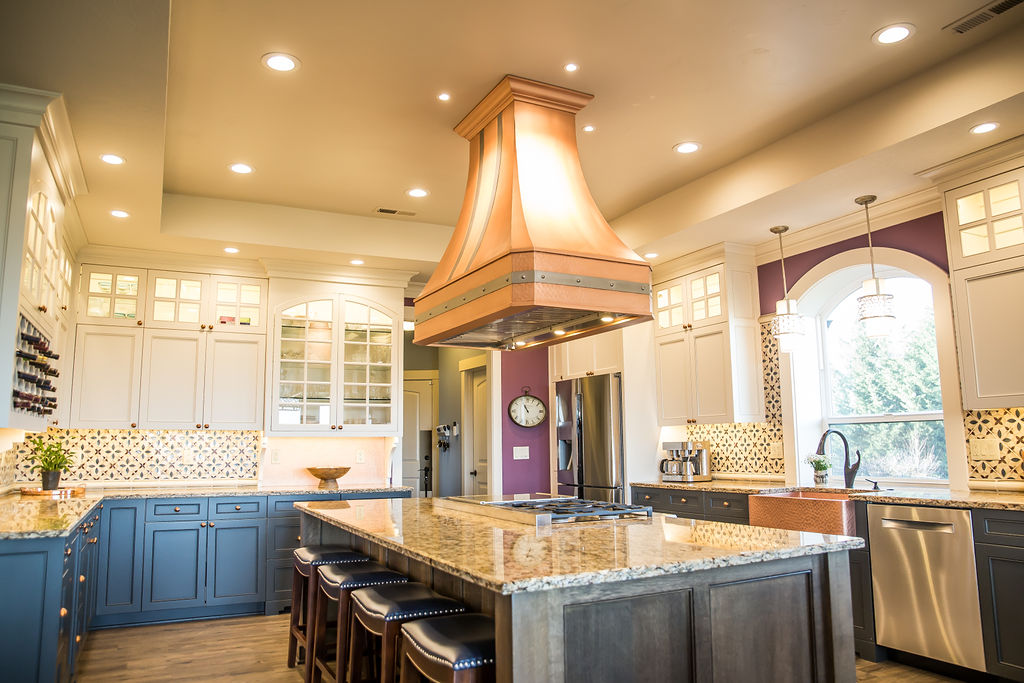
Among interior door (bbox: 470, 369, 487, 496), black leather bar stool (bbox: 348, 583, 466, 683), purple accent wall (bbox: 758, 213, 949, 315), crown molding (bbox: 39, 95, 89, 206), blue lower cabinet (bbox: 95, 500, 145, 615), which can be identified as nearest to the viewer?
black leather bar stool (bbox: 348, 583, 466, 683)

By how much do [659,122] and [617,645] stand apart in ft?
9.78

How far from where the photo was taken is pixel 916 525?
147 inches

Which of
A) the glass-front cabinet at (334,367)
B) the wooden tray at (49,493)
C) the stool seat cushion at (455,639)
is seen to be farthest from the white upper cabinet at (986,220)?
the wooden tray at (49,493)

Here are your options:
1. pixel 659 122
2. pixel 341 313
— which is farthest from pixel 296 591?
pixel 659 122

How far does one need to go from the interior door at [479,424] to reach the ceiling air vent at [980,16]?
234 inches

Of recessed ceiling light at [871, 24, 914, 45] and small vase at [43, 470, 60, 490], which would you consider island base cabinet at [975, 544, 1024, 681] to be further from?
small vase at [43, 470, 60, 490]

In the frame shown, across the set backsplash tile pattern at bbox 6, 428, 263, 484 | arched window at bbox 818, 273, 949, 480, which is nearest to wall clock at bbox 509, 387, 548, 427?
backsplash tile pattern at bbox 6, 428, 263, 484

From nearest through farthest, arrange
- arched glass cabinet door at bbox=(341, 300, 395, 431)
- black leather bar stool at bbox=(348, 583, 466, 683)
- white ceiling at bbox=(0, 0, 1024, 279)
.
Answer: black leather bar stool at bbox=(348, 583, 466, 683)
white ceiling at bbox=(0, 0, 1024, 279)
arched glass cabinet door at bbox=(341, 300, 395, 431)

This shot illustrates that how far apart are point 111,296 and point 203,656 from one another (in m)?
2.79

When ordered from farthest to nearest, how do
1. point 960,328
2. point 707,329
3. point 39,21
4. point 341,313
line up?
point 341,313 < point 707,329 < point 960,328 < point 39,21

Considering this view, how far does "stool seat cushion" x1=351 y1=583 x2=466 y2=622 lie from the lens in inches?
95.6

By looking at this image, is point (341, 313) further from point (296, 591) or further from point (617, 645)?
point (617, 645)

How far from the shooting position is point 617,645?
195 cm

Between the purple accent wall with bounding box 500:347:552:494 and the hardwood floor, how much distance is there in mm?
2509
